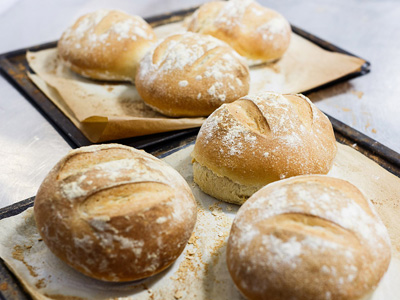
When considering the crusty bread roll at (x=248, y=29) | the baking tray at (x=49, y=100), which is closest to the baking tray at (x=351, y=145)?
the baking tray at (x=49, y=100)

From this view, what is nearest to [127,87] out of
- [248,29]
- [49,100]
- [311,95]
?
[49,100]

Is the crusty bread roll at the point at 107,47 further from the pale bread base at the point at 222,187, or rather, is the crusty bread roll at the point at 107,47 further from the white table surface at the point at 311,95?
the pale bread base at the point at 222,187

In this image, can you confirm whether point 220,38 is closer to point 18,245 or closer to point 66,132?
point 66,132

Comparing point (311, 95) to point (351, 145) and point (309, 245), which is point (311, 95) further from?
point (309, 245)

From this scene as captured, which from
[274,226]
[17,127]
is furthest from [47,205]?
[17,127]

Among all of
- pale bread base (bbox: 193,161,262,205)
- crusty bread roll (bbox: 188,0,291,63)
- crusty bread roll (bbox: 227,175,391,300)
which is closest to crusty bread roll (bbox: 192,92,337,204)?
pale bread base (bbox: 193,161,262,205)

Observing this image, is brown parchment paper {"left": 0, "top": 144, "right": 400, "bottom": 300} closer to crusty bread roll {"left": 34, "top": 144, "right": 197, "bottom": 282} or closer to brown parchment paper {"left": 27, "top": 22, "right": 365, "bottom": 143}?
crusty bread roll {"left": 34, "top": 144, "right": 197, "bottom": 282}
